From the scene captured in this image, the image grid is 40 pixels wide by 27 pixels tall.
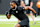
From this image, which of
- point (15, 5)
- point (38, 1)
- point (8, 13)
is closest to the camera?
point (15, 5)

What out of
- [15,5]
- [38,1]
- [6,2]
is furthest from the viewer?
[6,2]

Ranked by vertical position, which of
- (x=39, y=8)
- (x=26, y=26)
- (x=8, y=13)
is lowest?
(x=39, y=8)

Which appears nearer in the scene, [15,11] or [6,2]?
[15,11]

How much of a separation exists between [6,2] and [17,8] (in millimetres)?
17331

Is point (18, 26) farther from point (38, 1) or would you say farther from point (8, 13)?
point (38, 1)

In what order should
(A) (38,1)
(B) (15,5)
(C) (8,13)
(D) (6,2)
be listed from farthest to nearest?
1. (D) (6,2)
2. (A) (38,1)
3. (C) (8,13)
4. (B) (15,5)

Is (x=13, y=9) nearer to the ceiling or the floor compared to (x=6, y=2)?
nearer to the ceiling

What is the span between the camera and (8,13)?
5402mm

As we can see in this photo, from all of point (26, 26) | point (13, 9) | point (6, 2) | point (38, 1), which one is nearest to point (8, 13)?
point (13, 9)

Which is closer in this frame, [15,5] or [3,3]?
[15,5]

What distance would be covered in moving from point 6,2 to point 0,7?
108cm

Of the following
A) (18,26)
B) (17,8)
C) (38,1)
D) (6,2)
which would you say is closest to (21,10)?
(17,8)

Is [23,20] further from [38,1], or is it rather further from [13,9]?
[38,1]

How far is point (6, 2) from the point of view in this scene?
22.2 m
